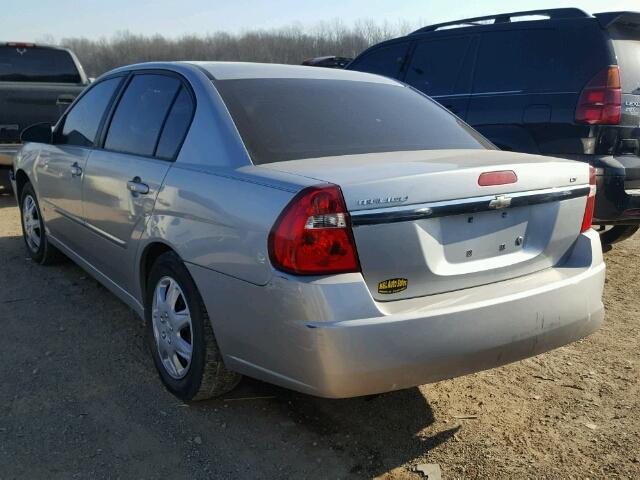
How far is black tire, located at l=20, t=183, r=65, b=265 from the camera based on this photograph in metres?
5.13

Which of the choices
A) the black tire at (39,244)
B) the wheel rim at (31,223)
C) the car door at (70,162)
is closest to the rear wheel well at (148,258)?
the car door at (70,162)

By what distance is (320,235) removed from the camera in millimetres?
2244

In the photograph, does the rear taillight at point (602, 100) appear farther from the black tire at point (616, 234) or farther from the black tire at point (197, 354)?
the black tire at point (197, 354)

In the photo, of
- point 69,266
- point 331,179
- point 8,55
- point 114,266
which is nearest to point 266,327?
point 331,179

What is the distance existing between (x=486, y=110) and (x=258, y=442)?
374 centimetres

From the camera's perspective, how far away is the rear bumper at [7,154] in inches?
309

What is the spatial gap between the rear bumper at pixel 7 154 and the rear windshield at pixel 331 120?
5.82m

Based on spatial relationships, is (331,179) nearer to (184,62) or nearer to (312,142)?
(312,142)

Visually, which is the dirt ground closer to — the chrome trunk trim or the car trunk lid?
the car trunk lid

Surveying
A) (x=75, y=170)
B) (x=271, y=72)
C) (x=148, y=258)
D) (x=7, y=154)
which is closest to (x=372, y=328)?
(x=148, y=258)

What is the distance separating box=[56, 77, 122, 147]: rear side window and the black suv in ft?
9.96

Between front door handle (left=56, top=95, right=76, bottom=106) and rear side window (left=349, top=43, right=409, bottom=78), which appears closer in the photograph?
rear side window (left=349, top=43, right=409, bottom=78)

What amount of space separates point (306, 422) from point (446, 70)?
165 inches

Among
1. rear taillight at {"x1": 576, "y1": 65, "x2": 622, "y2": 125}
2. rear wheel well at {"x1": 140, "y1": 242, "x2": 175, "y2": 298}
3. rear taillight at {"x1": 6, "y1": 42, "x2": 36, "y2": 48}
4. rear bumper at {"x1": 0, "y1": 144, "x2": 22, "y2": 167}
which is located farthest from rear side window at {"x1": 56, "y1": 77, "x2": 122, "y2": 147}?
rear taillight at {"x1": 6, "y1": 42, "x2": 36, "y2": 48}
